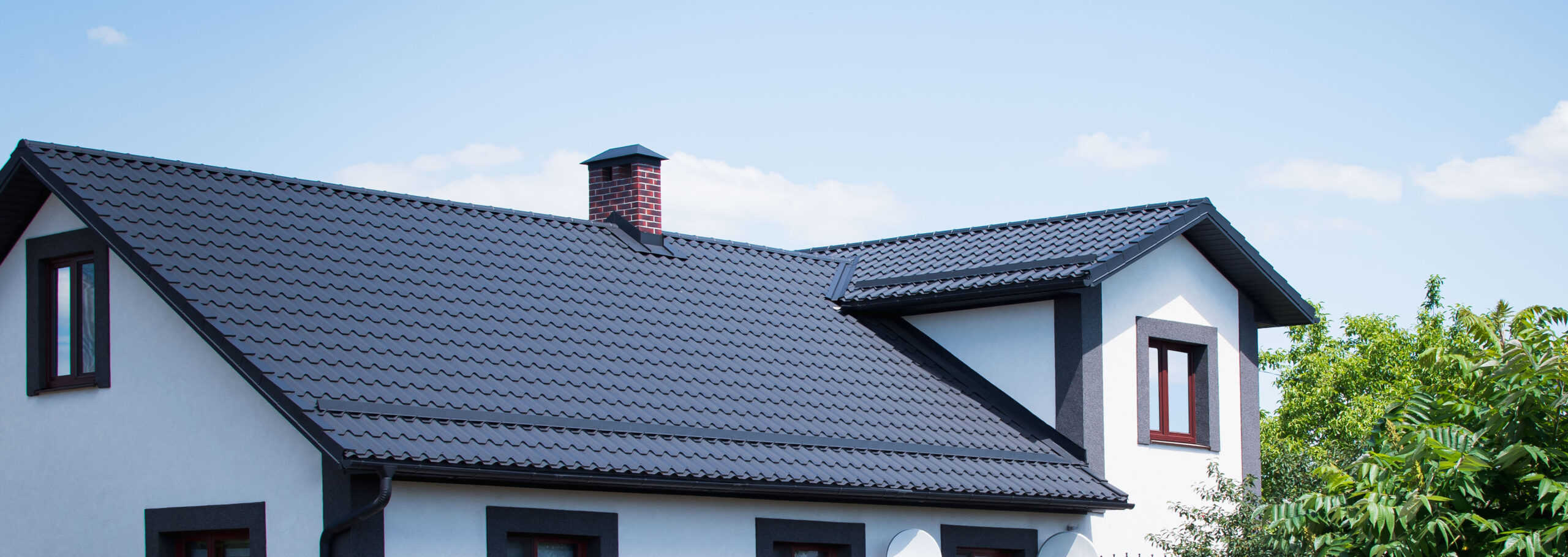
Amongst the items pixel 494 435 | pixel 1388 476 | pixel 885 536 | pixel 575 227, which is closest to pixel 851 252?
pixel 575 227

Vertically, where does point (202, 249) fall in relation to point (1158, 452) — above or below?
above

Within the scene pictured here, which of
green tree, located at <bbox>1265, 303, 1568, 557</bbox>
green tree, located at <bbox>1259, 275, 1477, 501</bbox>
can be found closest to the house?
green tree, located at <bbox>1265, 303, 1568, 557</bbox>

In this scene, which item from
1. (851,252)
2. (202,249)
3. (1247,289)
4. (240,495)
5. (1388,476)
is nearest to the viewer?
(1388,476)

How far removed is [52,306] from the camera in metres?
13.5

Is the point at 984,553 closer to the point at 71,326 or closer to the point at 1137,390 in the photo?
the point at 1137,390

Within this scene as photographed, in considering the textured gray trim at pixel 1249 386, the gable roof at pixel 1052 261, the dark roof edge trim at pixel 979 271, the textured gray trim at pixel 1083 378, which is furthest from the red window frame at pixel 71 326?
the textured gray trim at pixel 1249 386

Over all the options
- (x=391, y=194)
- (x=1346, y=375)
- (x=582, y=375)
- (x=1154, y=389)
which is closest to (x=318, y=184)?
(x=391, y=194)

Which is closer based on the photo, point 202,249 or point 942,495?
point 202,249

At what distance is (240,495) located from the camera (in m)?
11.7

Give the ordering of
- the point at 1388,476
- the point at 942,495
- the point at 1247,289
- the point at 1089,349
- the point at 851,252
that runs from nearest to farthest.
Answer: the point at 1388,476
the point at 942,495
the point at 1089,349
the point at 1247,289
the point at 851,252

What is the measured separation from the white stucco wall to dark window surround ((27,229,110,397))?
9 cm

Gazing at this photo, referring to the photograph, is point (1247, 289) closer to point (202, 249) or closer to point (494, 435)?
point (494, 435)

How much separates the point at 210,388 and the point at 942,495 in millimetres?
6341

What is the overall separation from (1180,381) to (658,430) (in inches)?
289
